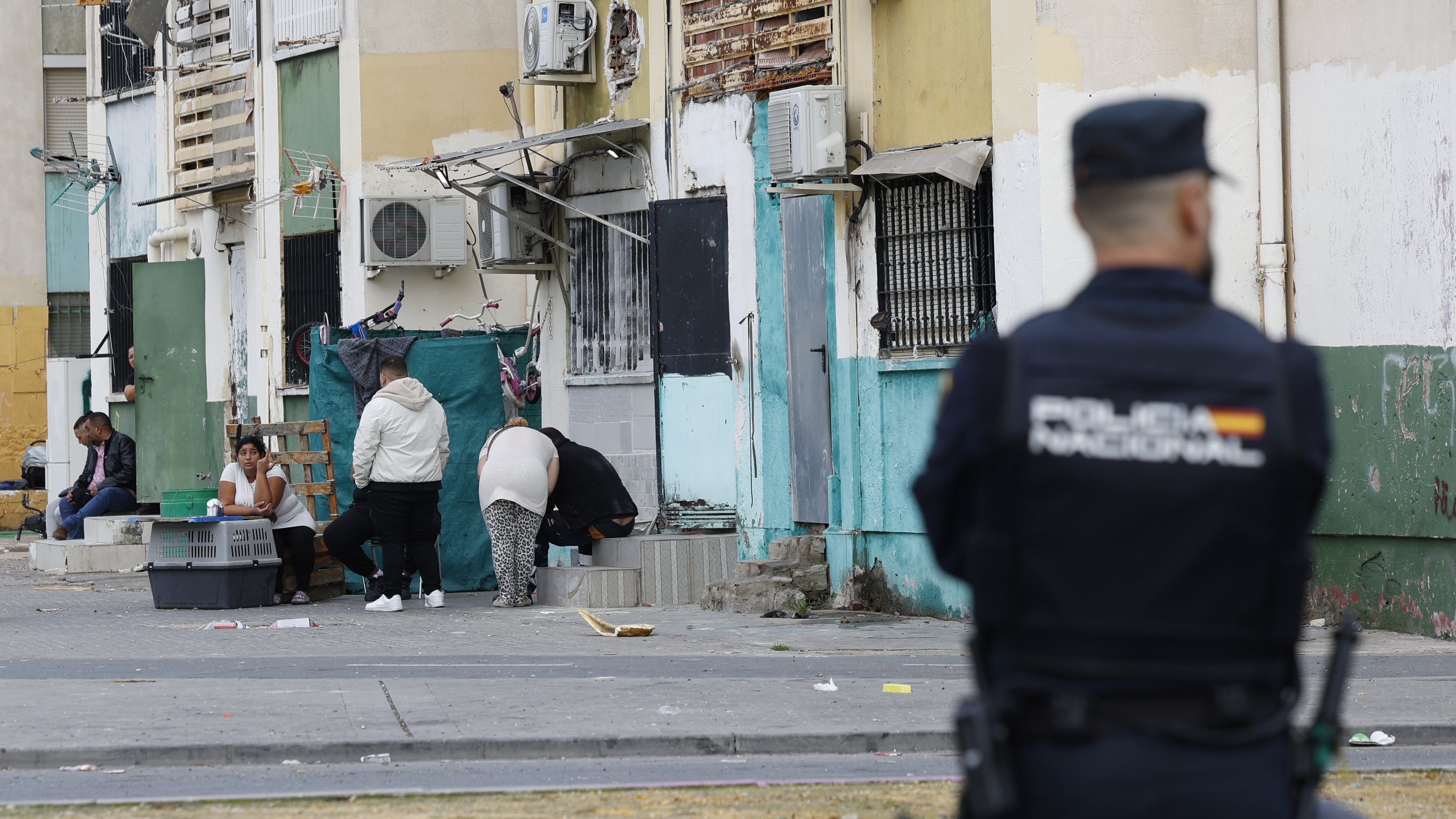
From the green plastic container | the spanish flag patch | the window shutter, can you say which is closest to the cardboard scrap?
the green plastic container

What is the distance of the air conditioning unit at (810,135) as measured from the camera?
1322cm

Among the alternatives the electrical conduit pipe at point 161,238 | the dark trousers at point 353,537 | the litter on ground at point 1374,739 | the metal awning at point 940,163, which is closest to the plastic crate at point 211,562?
the dark trousers at point 353,537

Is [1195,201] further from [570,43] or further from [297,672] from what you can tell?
[570,43]

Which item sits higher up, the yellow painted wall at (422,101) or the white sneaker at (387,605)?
the yellow painted wall at (422,101)

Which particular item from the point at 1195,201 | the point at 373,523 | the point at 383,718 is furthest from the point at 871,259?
the point at 1195,201

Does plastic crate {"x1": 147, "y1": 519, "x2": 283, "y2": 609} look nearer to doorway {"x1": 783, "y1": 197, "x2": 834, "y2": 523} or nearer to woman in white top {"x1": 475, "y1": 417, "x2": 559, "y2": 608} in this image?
woman in white top {"x1": 475, "y1": 417, "x2": 559, "y2": 608}

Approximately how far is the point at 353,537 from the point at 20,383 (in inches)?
752

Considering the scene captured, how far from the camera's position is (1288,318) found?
12.0 metres

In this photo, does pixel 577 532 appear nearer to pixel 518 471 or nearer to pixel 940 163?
pixel 518 471

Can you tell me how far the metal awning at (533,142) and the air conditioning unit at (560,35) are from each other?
1.84 ft

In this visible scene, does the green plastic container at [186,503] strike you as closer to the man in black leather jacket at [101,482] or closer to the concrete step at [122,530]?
the man in black leather jacket at [101,482]

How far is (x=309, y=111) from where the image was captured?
1981 cm

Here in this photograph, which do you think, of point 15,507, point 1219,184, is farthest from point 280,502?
point 15,507

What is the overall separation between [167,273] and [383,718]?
50.5ft
